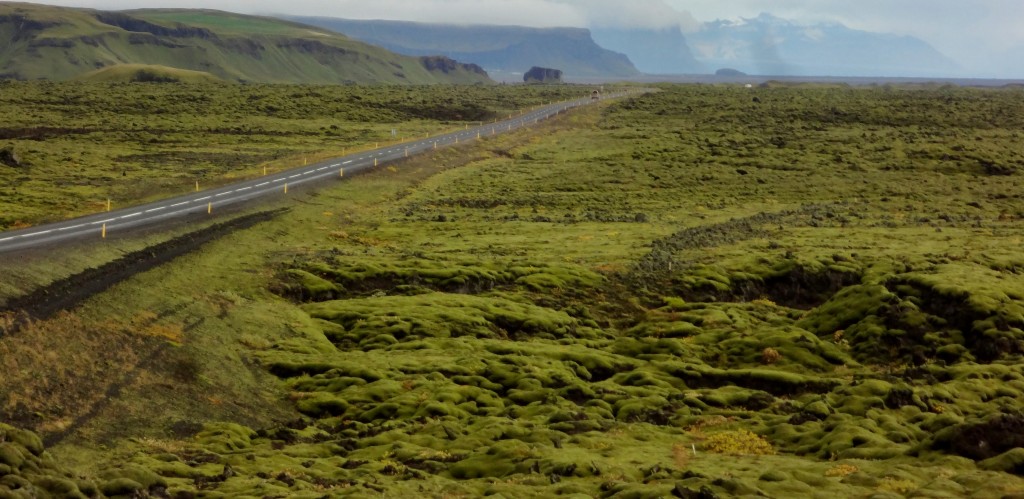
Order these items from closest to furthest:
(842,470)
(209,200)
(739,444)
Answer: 1. (842,470)
2. (739,444)
3. (209,200)

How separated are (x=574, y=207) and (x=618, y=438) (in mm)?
61035

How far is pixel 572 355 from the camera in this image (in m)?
44.0

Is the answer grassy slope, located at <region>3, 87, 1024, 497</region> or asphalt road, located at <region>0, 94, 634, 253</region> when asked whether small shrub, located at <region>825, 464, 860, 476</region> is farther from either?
asphalt road, located at <region>0, 94, 634, 253</region>

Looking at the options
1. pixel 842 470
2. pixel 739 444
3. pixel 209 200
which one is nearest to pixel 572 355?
pixel 739 444

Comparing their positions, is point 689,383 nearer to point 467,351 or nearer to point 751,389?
point 751,389

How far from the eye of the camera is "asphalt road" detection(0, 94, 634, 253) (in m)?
51.5

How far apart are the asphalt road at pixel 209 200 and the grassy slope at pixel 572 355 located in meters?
5.04

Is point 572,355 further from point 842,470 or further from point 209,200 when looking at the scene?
point 209,200

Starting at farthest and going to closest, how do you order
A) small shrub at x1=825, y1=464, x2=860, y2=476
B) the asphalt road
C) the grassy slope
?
the asphalt road
the grassy slope
small shrub at x1=825, y1=464, x2=860, y2=476

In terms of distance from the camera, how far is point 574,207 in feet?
305

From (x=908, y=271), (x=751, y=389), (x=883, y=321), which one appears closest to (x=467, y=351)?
(x=751, y=389)

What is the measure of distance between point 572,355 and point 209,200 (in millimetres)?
37921

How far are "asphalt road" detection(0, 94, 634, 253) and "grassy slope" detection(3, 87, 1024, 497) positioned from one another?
5039 millimetres

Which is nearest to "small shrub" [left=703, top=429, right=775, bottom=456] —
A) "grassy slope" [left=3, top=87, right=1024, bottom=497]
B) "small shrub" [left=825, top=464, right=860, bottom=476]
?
"grassy slope" [left=3, top=87, right=1024, bottom=497]
